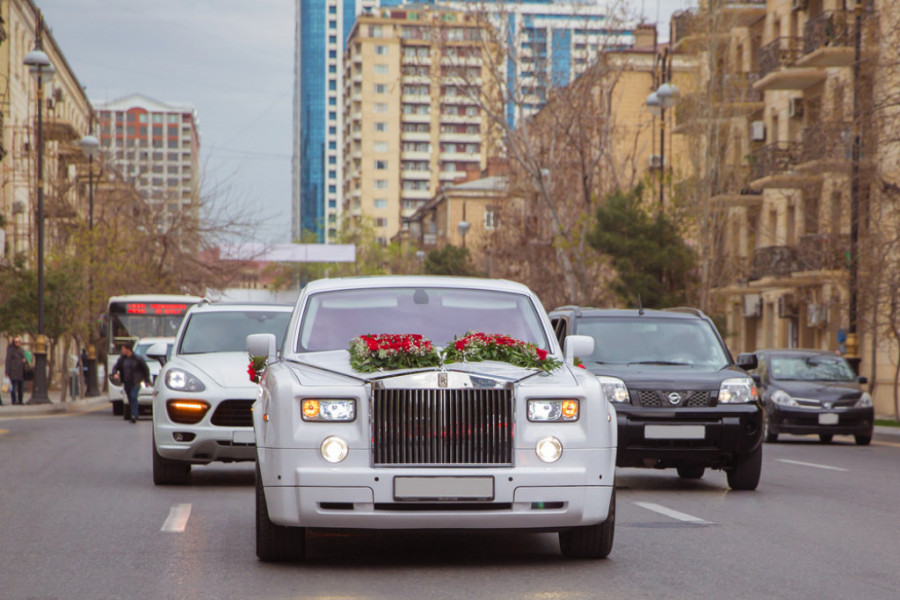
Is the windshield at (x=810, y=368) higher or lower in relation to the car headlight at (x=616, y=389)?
lower

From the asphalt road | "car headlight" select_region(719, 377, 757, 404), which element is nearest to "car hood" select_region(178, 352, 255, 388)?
the asphalt road

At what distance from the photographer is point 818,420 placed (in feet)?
86.2

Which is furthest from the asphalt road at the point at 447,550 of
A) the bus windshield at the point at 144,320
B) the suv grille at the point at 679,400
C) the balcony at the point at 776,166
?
the balcony at the point at 776,166

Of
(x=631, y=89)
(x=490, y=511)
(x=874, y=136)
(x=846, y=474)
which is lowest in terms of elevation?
(x=846, y=474)

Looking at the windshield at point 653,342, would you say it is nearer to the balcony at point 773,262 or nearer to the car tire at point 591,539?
the car tire at point 591,539

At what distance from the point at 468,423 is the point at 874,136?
25039 millimetres

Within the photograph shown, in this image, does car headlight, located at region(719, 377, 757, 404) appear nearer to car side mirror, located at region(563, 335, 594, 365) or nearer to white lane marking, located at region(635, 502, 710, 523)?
white lane marking, located at region(635, 502, 710, 523)

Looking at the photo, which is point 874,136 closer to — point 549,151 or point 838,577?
point 549,151

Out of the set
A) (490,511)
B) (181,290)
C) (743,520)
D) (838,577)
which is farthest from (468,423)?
(181,290)

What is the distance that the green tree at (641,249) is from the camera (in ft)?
151

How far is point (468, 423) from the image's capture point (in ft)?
28.3

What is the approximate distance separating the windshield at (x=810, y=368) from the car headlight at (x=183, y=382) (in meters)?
15.3

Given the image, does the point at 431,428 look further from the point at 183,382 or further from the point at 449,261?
the point at 449,261

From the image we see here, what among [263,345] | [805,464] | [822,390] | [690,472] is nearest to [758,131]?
[822,390]
